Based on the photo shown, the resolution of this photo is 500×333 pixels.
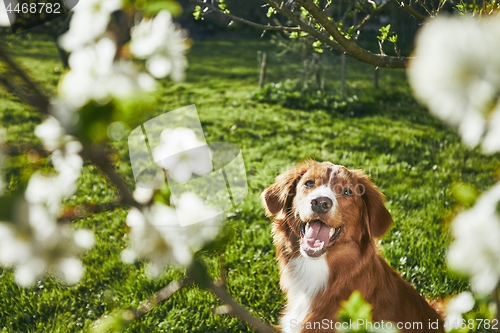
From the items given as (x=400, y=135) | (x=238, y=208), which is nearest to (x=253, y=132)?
(x=400, y=135)

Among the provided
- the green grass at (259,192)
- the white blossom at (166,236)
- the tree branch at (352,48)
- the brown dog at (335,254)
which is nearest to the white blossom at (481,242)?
the green grass at (259,192)

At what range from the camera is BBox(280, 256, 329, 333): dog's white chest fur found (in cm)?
254

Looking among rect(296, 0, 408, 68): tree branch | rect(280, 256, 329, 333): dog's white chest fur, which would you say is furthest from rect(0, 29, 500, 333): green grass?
rect(296, 0, 408, 68): tree branch

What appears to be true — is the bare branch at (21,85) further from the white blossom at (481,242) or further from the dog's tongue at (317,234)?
the dog's tongue at (317,234)

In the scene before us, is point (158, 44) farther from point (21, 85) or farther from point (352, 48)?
point (352, 48)

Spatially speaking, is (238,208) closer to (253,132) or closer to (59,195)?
(253,132)

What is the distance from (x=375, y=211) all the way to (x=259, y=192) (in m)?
2.95

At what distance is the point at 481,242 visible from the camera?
59cm

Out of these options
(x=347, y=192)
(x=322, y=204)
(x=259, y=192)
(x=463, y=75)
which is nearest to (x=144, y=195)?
(x=463, y=75)

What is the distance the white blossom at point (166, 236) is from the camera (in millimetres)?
566

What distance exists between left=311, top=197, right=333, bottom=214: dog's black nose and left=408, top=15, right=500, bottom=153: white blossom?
1.81m

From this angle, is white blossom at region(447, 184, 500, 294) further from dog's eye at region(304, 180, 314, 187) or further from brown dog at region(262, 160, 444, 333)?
dog's eye at region(304, 180, 314, 187)

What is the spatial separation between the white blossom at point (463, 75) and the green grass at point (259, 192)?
0.96 feet

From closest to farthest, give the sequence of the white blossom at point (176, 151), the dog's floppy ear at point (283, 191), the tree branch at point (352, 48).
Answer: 1. the white blossom at point (176, 151)
2. the tree branch at point (352, 48)
3. the dog's floppy ear at point (283, 191)
